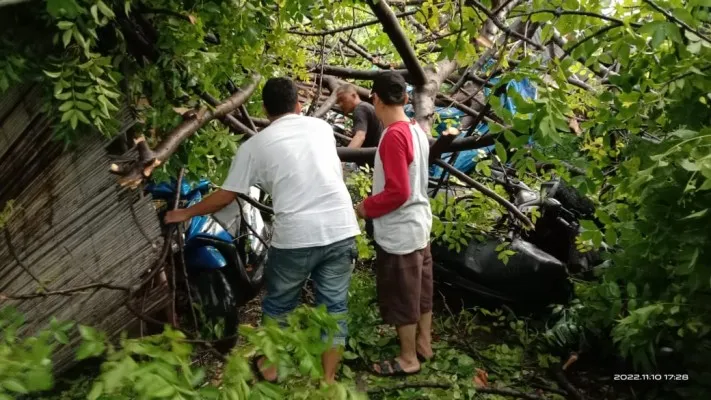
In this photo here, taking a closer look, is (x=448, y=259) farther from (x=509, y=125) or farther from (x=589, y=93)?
(x=509, y=125)

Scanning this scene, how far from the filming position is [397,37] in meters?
2.89

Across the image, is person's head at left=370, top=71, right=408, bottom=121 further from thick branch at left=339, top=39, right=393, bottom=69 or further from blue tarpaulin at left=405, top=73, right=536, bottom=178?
thick branch at left=339, top=39, right=393, bottom=69

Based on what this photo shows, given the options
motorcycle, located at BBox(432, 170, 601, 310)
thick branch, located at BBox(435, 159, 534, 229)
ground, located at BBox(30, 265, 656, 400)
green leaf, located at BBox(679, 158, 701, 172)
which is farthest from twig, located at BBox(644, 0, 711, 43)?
motorcycle, located at BBox(432, 170, 601, 310)

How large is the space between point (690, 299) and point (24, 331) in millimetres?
2686

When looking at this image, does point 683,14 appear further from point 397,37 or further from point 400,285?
point 400,285

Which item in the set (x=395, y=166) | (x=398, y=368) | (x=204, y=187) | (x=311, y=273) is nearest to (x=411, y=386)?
(x=398, y=368)

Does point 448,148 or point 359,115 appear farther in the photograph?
point 359,115

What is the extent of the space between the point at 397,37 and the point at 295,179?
0.99m

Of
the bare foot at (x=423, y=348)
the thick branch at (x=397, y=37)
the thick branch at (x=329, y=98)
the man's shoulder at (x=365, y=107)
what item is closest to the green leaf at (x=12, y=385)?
the thick branch at (x=397, y=37)

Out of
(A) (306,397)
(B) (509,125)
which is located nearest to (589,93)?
(B) (509,125)

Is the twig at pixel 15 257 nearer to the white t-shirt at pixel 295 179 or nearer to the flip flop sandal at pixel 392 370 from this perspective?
the white t-shirt at pixel 295 179

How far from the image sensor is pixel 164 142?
2023 mm

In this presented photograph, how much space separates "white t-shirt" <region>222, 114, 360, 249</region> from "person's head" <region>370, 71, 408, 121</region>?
1.45 feet

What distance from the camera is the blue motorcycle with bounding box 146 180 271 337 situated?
10.1ft
